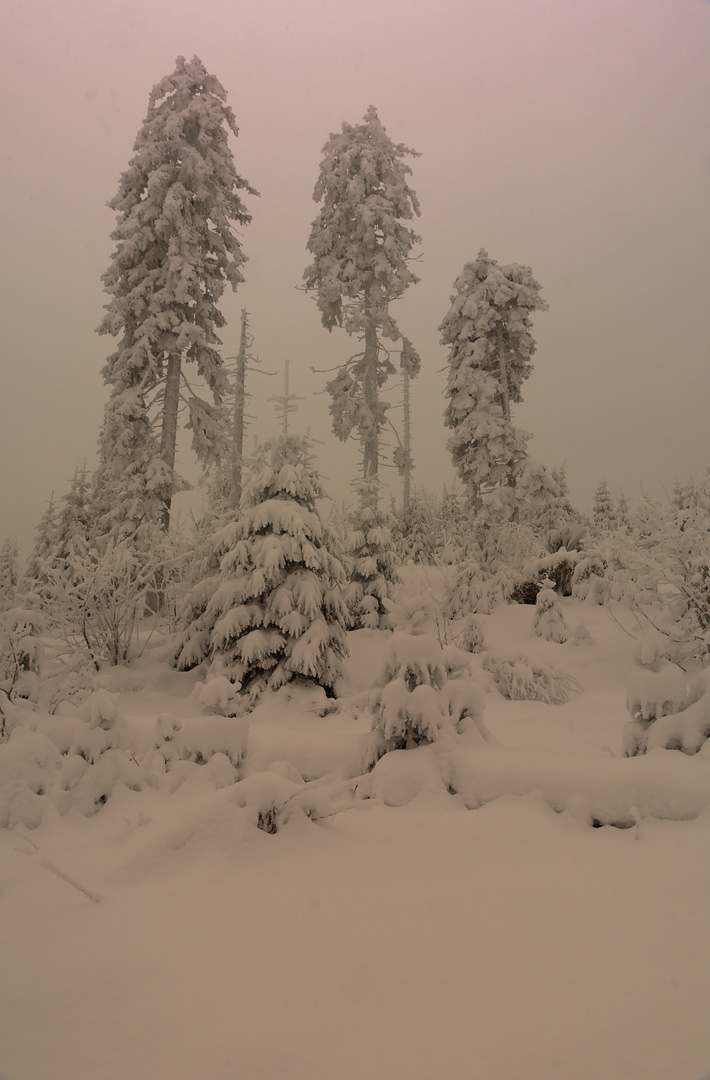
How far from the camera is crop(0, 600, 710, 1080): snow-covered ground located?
1.41m

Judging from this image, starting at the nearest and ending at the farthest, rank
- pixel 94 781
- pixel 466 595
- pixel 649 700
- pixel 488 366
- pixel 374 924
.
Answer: pixel 374 924, pixel 649 700, pixel 94 781, pixel 466 595, pixel 488 366

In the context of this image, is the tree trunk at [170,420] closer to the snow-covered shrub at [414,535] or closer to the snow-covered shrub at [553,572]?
the snow-covered shrub at [553,572]

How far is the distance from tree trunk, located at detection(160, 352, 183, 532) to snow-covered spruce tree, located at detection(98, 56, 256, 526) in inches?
1.0

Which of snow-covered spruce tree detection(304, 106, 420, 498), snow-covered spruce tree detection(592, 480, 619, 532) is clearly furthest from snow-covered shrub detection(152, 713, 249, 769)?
snow-covered spruce tree detection(592, 480, 619, 532)

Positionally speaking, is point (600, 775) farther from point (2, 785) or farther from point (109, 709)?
point (2, 785)

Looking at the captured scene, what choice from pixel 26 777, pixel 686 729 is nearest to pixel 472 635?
pixel 686 729

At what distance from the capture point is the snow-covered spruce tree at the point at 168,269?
43.9ft

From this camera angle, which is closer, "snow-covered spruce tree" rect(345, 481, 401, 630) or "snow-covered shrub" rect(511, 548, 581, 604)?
"snow-covered spruce tree" rect(345, 481, 401, 630)

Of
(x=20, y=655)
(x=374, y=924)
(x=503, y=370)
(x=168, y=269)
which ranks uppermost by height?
(x=168, y=269)

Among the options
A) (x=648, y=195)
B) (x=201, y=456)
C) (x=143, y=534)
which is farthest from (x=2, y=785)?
(x=648, y=195)

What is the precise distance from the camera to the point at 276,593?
787 cm

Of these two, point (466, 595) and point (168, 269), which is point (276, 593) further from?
point (168, 269)

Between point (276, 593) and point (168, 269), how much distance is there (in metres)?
10.4

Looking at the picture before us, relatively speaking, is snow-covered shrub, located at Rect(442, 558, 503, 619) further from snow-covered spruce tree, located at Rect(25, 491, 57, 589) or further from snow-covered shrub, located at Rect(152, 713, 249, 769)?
snow-covered spruce tree, located at Rect(25, 491, 57, 589)
